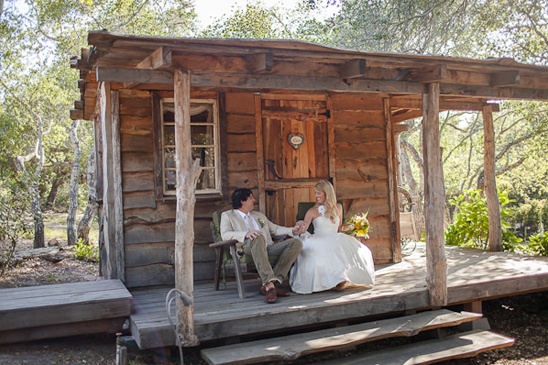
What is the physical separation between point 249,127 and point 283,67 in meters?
1.70

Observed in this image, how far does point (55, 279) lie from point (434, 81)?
7.50m

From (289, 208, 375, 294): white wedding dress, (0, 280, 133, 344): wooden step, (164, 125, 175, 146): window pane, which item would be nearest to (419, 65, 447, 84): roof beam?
(289, 208, 375, 294): white wedding dress

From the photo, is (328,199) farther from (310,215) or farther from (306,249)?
(306,249)

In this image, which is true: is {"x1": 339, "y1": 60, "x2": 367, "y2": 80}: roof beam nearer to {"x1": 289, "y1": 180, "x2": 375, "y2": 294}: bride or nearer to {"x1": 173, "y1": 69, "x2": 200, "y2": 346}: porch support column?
{"x1": 289, "y1": 180, "x2": 375, "y2": 294}: bride

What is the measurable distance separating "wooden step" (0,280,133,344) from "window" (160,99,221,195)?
73.2 inches

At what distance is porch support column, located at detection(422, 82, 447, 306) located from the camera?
561 centimetres

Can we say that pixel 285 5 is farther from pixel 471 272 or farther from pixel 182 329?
pixel 182 329

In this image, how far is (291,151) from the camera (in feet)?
23.2

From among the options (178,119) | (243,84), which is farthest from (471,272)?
(178,119)

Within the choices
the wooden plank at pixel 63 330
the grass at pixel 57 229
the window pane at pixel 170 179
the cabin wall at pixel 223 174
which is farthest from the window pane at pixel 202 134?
the grass at pixel 57 229

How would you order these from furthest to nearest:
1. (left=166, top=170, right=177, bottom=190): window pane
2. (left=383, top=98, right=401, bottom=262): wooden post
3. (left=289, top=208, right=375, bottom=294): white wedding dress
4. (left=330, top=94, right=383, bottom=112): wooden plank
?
(left=383, top=98, right=401, bottom=262): wooden post → (left=330, top=94, right=383, bottom=112): wooden plank → (left=166, top=170, right=177, bottom=190): window pane → (left=289, top=208, right=375, bottom=294): white wedding dress

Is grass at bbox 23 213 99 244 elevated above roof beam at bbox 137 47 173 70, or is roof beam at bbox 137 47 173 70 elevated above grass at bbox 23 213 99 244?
roof beam at bbox 137 47 173 70

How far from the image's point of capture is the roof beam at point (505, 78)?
6.04 meters

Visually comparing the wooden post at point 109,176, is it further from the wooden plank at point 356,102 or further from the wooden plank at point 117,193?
the wooden plank at point 356,102
